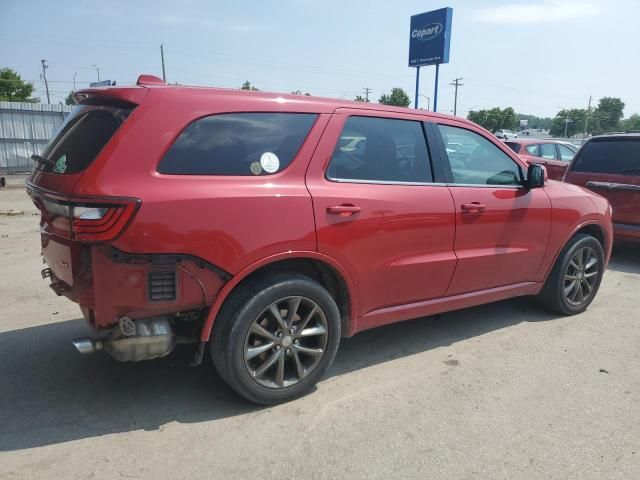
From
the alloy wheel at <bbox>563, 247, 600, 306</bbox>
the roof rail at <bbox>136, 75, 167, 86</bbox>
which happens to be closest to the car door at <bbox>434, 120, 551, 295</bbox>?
the alloy wheel at <bbox>563, 247, 600, 306</bbox>

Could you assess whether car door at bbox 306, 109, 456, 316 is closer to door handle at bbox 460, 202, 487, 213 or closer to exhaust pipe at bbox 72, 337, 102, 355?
door handle at bbox 460, 202, 487, 213

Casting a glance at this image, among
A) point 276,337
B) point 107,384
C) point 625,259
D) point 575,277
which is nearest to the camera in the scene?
point 276,337

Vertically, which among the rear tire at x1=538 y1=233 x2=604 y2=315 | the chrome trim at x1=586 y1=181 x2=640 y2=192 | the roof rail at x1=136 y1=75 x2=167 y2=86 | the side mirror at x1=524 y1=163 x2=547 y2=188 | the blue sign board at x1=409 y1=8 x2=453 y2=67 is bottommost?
the rear tire at x1=538 y1=233 x2=604 y2=315

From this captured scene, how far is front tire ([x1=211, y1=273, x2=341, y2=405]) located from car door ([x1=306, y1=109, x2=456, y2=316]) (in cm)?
30

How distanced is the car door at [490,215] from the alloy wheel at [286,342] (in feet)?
4.13

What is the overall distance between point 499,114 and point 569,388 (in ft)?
319

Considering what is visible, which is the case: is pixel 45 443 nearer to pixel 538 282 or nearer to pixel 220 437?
pixel 220 437

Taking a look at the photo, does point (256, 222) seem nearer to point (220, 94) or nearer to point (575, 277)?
point (220, 94)

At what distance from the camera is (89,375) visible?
353 centimetres

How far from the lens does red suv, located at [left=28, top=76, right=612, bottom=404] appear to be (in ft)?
8.86

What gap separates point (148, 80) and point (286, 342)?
1.86 metres

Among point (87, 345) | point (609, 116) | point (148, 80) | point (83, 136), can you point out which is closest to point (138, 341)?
point (87, 345)

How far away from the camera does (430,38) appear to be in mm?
19625

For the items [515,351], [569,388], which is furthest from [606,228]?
[569,388]
